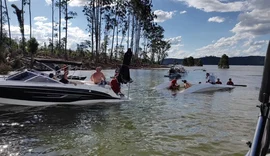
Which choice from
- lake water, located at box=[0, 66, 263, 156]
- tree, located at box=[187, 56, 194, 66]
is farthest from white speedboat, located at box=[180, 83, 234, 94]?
tree, located at box=[187, 56, 194, 66]

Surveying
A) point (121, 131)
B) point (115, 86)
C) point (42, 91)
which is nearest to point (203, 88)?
point (115, 86)

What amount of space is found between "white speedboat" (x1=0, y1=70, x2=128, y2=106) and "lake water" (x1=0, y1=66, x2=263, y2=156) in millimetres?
386

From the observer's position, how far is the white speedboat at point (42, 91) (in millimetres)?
10523

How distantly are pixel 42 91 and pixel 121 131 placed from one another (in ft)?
15.3

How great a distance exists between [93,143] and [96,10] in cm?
5724

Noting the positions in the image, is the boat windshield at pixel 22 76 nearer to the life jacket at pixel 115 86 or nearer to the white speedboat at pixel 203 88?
the life jacket at pixel 115 86

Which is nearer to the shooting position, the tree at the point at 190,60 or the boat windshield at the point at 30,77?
the boat windshield at the point at 30,77

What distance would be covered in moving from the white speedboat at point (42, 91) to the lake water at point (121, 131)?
39 centimetres

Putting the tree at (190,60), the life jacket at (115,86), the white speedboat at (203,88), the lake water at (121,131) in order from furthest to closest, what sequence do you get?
the tree at (190,60) < the white speedboat at (203,88) < the life jacket at (115,86) < the lake water at (121,131)

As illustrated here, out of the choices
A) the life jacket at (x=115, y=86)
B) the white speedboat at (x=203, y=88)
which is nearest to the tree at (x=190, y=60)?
the white speedboat at (x=203, y=88)

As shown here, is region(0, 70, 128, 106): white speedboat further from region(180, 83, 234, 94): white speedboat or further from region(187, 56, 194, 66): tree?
region(187, 56, 194, 66): tree

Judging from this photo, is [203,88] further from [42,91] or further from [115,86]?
[42,91]

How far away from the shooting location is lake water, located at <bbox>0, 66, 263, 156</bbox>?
661 centimetres

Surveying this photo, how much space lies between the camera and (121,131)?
27.5 feet
